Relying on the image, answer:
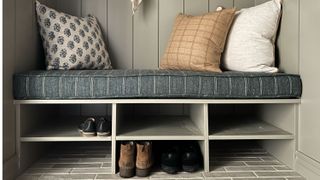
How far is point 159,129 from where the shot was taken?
4.94ft

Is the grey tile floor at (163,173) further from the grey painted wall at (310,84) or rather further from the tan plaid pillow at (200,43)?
the tan plaid pillow at (200,43)

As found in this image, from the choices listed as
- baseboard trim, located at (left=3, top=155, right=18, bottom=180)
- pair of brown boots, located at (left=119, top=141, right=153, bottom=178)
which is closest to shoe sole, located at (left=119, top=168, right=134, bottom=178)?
pair of brown boots, located at (left=119, top=141, right=153, bottom=178)

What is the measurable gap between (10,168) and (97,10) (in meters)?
1.09

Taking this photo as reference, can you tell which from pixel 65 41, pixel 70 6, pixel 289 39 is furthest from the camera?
pixel 70 6

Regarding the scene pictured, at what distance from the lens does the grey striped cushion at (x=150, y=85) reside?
51.8 inches

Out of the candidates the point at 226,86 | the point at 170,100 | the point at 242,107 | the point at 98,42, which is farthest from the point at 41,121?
the point at 242,107

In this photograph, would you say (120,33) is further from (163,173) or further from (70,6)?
(163,173)

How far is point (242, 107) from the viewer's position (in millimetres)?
1989

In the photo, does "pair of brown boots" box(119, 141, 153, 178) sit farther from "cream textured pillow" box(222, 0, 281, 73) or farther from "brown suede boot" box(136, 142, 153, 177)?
"cream textured pillow" box(222, 0, 281, 73)

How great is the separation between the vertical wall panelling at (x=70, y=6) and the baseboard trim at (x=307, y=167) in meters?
1.51

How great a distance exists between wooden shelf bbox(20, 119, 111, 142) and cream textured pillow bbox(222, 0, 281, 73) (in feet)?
2.60

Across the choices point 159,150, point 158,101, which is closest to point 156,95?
point 158,101

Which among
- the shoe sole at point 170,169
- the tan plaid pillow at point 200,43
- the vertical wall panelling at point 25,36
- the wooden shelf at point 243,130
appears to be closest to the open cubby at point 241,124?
the wooden shelf at point 243,130

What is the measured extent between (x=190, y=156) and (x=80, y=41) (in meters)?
0.86
